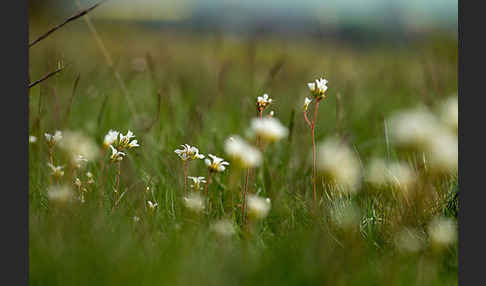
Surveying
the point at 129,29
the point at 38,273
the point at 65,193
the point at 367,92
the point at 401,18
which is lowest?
the point at 38,273

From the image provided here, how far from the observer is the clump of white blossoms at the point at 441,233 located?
1443 mm

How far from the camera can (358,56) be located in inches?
295

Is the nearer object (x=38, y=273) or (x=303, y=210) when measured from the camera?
(x=38, y=273)

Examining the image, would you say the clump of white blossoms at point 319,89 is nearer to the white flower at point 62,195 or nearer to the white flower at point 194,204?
the white flower at point 194,204

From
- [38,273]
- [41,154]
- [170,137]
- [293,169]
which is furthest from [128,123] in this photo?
[38,273]

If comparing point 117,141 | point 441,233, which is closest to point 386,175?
point 441,233

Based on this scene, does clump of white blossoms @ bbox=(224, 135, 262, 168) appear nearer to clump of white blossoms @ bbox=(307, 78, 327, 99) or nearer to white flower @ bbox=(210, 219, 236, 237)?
white flower @ bbox=(210, 219, 236, 237)

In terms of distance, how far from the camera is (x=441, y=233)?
4.72 feet

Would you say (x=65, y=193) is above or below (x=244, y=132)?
below

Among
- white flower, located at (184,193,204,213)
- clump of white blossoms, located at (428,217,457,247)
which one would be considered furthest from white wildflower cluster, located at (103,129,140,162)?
clump of white blossoms, located at (428,217,457,247)

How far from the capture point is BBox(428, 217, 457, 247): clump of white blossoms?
4.74 feet

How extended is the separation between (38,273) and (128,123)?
174 cm

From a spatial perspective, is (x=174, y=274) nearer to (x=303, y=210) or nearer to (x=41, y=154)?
(x=303, y=210)

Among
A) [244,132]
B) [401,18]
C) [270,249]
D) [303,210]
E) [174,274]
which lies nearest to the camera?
[174,274]
